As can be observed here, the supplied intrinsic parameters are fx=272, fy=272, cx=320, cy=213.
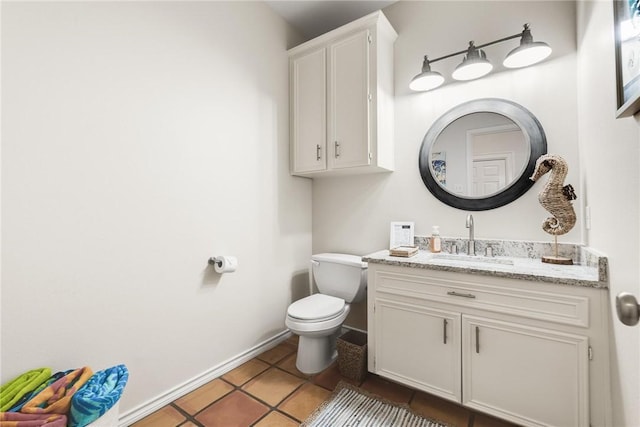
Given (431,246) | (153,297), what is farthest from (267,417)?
(431,246)

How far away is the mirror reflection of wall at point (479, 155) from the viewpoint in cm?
178

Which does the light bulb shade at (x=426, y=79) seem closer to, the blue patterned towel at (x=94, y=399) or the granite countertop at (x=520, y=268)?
the granite countertop at (x=520, y=268)

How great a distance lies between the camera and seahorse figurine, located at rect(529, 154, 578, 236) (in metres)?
1.46

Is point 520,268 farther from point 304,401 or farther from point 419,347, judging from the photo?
point 304,401

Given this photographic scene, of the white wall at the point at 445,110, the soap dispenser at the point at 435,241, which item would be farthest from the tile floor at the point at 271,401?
the white wall at the point at 445,110

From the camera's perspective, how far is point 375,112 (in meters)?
2.00

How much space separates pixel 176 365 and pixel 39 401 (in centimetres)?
69

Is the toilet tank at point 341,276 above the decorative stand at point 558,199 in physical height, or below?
below

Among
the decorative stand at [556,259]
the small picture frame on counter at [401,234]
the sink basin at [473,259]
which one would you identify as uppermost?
the small picture frame on counter at [401,234]

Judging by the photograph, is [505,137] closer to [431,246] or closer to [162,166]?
[431,246]

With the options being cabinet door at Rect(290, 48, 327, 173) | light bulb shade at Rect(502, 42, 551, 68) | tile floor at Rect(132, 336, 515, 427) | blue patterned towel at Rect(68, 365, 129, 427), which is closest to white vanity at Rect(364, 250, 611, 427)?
tile floor at Rect(132, 336, 515, 427)

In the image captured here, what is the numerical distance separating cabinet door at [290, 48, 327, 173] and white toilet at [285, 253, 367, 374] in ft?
2.68

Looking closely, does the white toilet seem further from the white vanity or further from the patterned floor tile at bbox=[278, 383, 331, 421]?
the white vanity

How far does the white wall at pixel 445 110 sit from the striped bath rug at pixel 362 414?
80 cm
